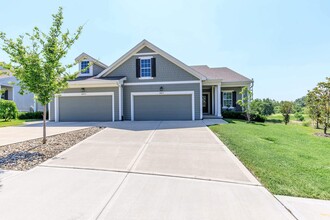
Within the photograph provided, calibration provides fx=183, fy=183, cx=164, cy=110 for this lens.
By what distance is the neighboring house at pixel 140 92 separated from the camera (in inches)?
575

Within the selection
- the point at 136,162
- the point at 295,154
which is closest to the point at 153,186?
the point at 136,162

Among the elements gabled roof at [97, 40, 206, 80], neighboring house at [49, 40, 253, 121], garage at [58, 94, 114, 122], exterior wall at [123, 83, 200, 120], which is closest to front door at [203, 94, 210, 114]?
neighboring house at [49, 40, 253, 121]

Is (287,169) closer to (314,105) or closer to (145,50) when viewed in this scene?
(314,105)

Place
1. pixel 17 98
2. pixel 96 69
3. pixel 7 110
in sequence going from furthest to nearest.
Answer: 1. pixel 17 98
2. pixel 96 69
3. pixel 7 110

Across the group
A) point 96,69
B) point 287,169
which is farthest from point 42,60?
point 96,69

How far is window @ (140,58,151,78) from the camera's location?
15086 millimetres

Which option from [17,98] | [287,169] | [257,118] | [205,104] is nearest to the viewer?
[287,169]

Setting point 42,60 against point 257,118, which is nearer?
point 42,60

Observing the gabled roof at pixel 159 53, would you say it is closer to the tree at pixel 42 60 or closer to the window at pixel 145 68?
the window at pixel 145 68

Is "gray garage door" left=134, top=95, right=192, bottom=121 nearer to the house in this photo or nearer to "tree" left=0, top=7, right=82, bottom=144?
"tree" left=0, top=7, right=82, bottom=144

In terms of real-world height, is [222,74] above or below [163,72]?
above

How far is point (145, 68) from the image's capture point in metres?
15.1

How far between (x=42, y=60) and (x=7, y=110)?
14322 mm

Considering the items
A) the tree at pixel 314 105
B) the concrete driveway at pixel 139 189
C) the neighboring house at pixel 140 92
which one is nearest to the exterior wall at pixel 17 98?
the neighboring house at pixel 140 92
